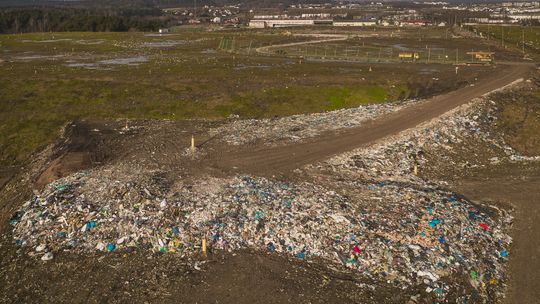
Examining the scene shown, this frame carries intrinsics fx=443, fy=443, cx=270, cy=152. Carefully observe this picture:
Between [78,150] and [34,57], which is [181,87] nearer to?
[78,150]

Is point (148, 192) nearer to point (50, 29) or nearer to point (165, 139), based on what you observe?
point (165, 139)

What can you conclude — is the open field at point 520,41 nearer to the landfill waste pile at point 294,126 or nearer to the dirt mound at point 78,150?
the landfill waste pile at point 294,126

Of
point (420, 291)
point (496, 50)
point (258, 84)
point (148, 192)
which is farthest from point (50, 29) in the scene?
point (420, 291)

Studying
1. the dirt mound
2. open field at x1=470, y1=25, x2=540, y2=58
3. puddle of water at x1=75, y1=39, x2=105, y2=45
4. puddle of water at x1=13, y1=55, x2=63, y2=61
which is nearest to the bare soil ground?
the dirt mound

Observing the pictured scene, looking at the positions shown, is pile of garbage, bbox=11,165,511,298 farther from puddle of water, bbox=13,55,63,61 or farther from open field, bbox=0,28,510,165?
puddle of water, bbox=13,55,63,61

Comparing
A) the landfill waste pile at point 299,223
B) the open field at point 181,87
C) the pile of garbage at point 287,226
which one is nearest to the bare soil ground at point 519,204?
the landfill waste pile at point 299,223

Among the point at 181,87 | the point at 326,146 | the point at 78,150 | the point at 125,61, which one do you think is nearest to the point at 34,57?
the point at 125,61
